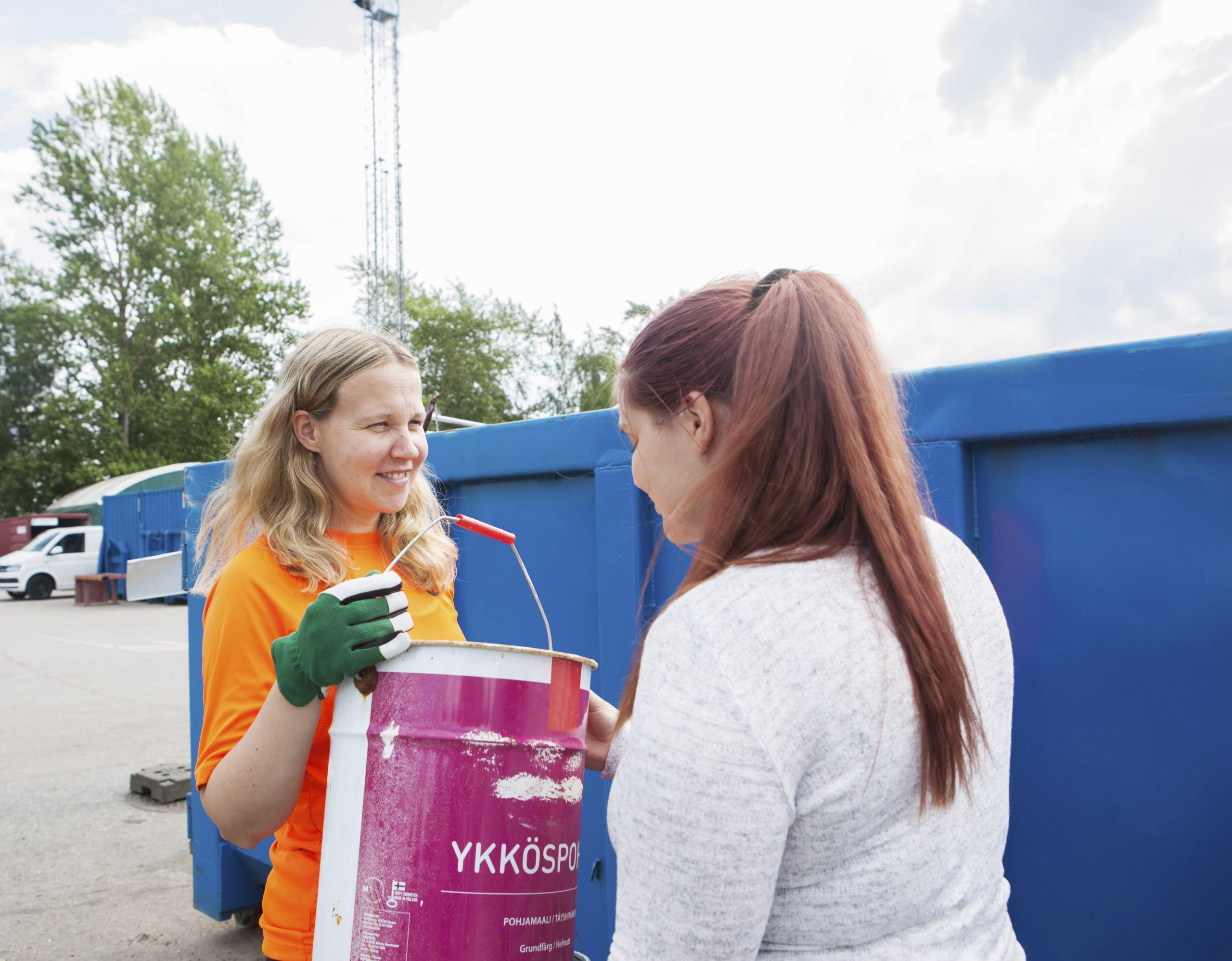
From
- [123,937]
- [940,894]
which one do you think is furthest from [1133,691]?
[123,937]

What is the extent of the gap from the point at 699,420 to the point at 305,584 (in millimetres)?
890

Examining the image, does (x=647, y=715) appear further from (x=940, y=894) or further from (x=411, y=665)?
(x=411, y=665)

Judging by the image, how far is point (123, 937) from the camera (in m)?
3.44

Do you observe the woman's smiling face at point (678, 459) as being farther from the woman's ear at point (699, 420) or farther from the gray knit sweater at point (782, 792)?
the gray knit sweater at point (782, 792)

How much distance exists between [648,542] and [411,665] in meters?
0.91

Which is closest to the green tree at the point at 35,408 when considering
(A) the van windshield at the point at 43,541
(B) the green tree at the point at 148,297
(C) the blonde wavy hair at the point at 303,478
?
(B) the green tree at the point at 148,297

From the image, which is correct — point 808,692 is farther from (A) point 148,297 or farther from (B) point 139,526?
(A) point 148,297

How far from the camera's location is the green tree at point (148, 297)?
94.7 feet

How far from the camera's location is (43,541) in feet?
68.3

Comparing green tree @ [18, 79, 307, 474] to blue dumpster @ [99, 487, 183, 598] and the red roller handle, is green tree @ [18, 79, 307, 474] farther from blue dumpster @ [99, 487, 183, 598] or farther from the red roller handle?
the red roller handle

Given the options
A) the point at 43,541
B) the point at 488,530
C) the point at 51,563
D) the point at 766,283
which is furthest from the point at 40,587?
the point at 766,283

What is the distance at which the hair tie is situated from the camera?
1.04 m

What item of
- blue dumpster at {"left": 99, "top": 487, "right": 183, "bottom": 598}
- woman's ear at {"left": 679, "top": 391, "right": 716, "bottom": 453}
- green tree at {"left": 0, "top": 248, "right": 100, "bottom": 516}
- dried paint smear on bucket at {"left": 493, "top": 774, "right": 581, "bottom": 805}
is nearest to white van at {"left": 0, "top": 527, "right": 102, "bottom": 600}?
blue dumpster at {"left": 99, "top": 487, "right": 183, "bottom": 598}

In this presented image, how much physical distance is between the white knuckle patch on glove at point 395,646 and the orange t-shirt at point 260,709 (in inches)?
8.2
